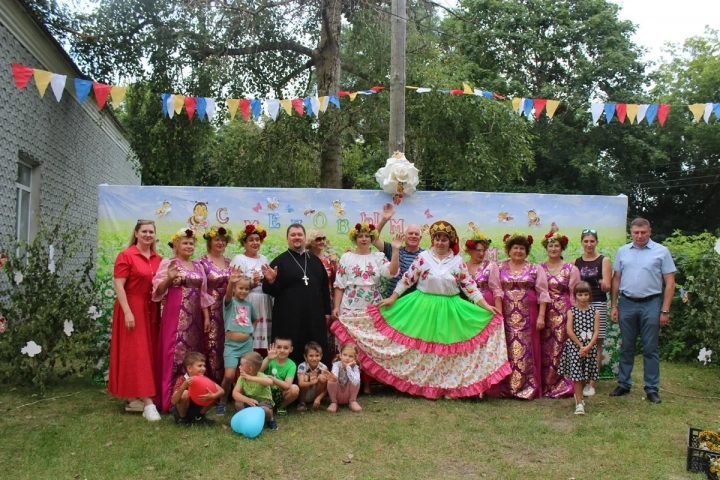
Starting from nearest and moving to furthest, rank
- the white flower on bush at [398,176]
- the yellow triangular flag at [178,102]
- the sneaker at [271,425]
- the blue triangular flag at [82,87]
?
1. the sneaker at [271,425]
2. the blue triangular flag at [82,87]
3. the white flower on bush at [398,176]
4. the yellow triangular flag at [178,102]

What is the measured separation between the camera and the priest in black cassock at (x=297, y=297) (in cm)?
534

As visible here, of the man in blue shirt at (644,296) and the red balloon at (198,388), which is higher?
the man in blue shirt at (644,296)

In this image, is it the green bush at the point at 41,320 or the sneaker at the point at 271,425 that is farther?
the green bush at the point at 41,320

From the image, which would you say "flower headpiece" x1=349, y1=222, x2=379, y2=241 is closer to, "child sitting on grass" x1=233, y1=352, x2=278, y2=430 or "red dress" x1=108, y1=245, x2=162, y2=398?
"child sitting on grass" x1=233, y1=352, x2=278, y2=430

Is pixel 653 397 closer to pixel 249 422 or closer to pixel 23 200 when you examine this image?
pixel 249 422

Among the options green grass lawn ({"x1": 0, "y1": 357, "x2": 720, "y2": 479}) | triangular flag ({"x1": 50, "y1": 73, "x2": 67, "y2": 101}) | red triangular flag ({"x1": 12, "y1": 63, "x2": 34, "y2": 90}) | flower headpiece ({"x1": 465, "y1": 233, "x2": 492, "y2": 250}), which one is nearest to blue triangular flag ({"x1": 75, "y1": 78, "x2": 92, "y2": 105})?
triangular flag ({"x1": 50, "y1": 73, "x2": 67, "y2": 101})

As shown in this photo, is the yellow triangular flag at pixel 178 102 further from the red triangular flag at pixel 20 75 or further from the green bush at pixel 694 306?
the green bush at pixel 694 306

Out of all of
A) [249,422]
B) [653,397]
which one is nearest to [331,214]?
[249,422]

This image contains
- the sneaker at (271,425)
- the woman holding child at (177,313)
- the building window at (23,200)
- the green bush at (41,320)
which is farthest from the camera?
the building window at (23,200)

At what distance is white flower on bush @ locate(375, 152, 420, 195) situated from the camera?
6.34m

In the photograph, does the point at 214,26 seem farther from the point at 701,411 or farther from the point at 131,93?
the point at 701,411

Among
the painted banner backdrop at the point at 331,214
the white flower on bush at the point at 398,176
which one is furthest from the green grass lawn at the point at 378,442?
the white flower on bush at the point at 398,176

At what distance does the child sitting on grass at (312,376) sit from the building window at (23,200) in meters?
4.24

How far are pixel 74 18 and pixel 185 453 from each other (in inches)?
307
